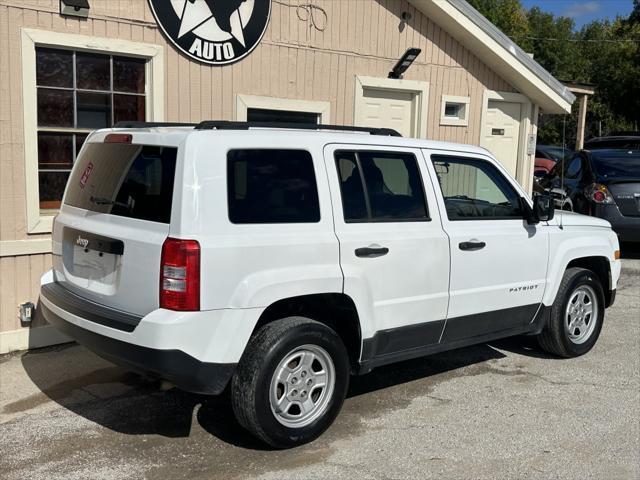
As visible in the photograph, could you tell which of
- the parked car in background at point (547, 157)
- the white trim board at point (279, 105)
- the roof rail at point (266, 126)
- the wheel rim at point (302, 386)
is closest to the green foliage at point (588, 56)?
the parked car in background at point (547, 157)

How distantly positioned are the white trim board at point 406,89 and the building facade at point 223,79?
2 cm

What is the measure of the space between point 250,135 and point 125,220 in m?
0.85

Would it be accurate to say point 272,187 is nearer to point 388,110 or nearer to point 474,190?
point 474,190

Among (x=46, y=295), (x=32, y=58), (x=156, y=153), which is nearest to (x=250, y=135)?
(x=156, y=153)

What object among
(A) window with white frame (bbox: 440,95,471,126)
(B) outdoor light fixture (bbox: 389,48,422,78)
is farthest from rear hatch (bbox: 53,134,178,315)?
(A) window with white frame (bbox: 440,95,471,126)

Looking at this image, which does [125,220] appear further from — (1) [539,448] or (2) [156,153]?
(1) [539,448]

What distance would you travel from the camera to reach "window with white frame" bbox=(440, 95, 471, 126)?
28.9 feet

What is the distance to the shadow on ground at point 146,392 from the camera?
4391 mm

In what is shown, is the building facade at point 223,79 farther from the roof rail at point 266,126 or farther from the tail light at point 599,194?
the roof rail at point 266,126

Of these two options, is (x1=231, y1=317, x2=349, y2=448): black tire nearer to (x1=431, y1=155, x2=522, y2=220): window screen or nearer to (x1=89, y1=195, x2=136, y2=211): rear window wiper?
(x1=89, y1=195, x2=136, y2=211): rear window wiper

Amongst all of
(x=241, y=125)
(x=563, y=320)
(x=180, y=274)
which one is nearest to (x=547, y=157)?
(x=563, y=320)

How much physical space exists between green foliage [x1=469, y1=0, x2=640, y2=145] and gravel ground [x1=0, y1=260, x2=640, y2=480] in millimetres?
23194

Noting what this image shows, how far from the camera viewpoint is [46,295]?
14.3ft

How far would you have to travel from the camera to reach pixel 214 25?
6.75 m
